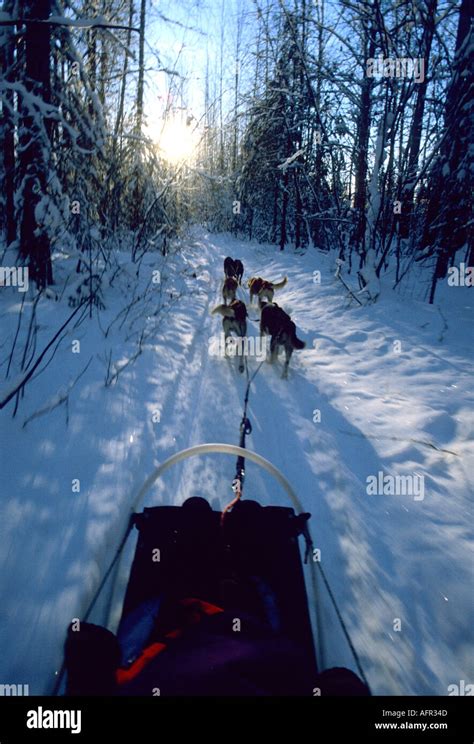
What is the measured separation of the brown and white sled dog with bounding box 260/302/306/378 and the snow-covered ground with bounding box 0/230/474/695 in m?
0.22

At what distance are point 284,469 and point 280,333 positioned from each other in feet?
7.48

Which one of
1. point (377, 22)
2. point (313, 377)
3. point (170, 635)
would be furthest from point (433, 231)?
point (170, 635)

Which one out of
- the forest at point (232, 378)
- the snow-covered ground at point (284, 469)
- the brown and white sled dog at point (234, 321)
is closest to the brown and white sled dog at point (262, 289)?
the forest at point (232, 378)

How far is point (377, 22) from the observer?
20.9 ft

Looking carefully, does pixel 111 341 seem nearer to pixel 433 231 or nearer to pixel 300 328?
pixel 300 328

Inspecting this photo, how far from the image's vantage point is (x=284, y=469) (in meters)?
2.81

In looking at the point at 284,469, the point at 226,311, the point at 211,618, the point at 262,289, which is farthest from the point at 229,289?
the point at 211,618

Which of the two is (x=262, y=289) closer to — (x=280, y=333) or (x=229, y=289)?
(x=229, y=289)

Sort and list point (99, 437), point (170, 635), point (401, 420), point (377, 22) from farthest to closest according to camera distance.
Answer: point (377, 22)
point (401, 420)
point (99, 437)
point (170, 635)

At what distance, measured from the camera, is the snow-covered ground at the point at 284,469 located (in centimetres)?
167

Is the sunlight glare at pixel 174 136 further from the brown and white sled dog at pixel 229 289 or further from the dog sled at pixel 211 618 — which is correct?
the dog sled at pixel 211 618

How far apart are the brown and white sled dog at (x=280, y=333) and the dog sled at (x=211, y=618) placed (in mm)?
2941

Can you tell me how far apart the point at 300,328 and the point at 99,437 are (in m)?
4.39

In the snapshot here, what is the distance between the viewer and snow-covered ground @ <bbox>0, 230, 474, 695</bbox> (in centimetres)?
167
